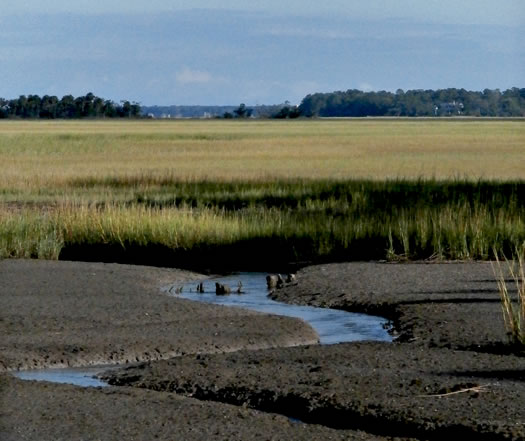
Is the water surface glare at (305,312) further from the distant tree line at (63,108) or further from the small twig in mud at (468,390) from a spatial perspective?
the distant tree line at (63,108)

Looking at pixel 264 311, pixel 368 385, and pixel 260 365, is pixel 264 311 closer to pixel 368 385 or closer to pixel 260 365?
pixel 260 365

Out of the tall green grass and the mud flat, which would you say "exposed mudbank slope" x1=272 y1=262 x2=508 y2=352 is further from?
the tall green grass

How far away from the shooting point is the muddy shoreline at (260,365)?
7.61m

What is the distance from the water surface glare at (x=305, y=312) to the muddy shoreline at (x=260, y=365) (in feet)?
0.67

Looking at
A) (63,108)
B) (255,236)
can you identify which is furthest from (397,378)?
(63,108)

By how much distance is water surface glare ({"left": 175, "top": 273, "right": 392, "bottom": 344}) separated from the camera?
443 inches

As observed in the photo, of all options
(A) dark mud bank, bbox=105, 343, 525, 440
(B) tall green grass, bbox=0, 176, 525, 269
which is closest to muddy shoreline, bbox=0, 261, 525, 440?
(A) dark mud bank, bbox=105, 343, 525, 440

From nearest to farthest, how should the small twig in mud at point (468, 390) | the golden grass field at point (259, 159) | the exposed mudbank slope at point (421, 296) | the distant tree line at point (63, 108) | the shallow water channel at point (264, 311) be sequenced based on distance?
1. the small twig in mud at point (468, 390)
2. the shallow water channel at point (264, 311)
3. the exposed mudbank slope at point (421, 296)
4. the golden grass field at point (259, 159)
5. the distant tree line at point (63, 108)

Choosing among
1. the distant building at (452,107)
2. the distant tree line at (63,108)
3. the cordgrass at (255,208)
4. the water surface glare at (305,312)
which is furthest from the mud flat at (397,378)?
the distant building at (452,107)

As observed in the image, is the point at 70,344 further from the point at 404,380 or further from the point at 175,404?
the point at 404,380

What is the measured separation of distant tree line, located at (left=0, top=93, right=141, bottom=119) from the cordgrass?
4224 inches

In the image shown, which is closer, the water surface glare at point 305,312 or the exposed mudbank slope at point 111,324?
the exposed mudbank slope at point 111,324

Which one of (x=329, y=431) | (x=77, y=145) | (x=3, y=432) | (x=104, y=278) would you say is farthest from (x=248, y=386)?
(x=77, y=145)

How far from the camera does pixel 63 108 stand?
541 feet
